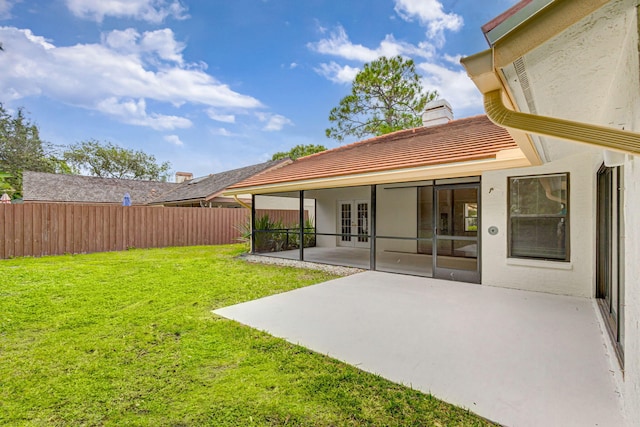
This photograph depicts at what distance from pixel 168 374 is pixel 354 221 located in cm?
1044

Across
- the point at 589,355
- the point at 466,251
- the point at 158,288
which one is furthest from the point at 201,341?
the point at 466,251

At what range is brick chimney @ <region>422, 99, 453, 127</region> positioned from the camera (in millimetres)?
10312

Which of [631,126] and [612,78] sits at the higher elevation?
[612,78]

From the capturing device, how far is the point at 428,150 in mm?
7328

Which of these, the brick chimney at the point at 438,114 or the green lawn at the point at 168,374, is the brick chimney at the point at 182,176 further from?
the green lawn at the point at 168,374

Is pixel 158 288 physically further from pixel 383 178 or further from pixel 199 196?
pixel 199 196

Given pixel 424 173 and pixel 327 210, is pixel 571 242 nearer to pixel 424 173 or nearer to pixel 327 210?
pixel 424 173

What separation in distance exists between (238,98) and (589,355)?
26073mm

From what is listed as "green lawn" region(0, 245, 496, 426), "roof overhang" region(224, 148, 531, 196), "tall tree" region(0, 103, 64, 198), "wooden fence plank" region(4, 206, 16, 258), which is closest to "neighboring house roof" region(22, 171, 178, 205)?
"tall tree" region(0, 103, 64, 198)

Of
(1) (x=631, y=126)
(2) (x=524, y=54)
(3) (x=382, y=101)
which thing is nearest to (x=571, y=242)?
(1) (x=631, y=126)

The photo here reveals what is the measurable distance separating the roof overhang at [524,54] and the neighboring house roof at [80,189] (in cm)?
2689

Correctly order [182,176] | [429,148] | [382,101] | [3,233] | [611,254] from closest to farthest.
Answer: [611,254]
[429,148]
[3,233]
[382,101]
[182,176]

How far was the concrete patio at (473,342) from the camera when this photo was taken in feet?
7.61

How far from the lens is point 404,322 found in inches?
159
